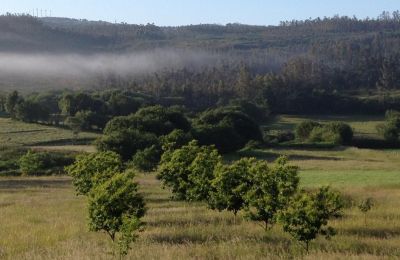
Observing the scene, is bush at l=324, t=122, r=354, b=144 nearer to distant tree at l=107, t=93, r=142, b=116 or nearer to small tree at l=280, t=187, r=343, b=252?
distant tree at l=107, t=93, r=142, b=116

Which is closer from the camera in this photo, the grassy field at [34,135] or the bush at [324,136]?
the grassy field at [34,135]

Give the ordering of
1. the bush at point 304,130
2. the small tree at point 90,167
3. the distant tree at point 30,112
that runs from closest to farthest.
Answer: the small tree at point 90,167, the bush at point 304,130, the distant tree at point 30,112

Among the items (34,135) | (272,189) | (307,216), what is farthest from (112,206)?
(34,135)

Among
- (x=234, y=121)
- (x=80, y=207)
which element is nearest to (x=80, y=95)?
(x=234, y=121)

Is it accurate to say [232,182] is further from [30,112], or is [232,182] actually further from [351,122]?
[351,122]

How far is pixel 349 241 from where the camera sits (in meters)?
21.3

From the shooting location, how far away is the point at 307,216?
1928cm

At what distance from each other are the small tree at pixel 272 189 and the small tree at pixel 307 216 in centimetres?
158

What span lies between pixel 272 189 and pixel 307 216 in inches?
142

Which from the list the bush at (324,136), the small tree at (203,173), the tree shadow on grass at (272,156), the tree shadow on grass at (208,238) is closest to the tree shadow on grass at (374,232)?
the tree shadow on grass at (208,238)

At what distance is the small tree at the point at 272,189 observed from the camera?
72.5 ft

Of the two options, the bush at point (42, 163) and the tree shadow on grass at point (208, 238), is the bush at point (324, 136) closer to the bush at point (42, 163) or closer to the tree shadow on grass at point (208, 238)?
the bush at point (42, 163)

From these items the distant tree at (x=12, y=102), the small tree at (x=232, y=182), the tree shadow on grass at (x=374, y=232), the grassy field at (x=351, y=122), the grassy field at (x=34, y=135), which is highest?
the small tree at (x=232, y=182)

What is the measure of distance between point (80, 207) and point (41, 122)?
101330 mm
